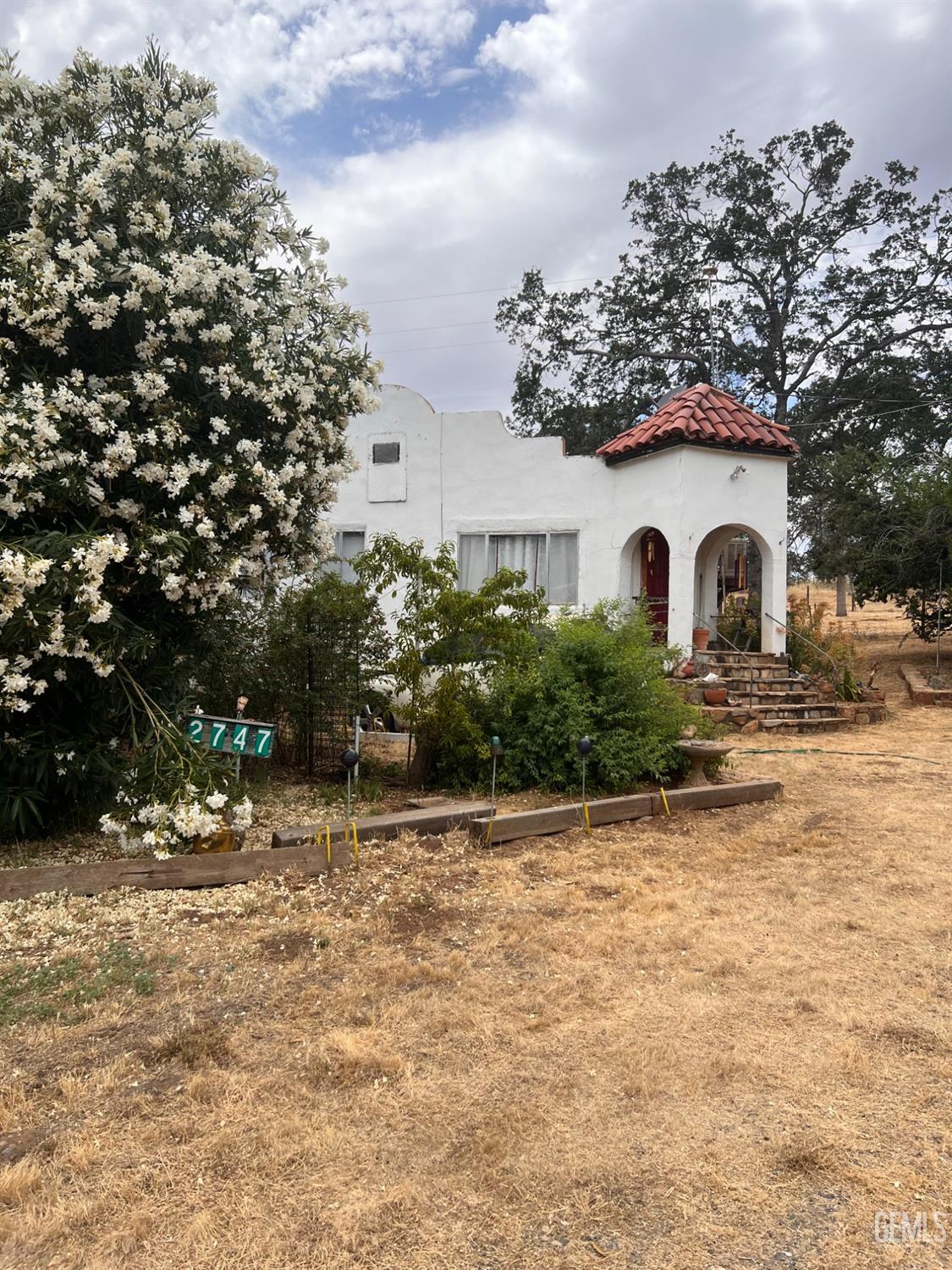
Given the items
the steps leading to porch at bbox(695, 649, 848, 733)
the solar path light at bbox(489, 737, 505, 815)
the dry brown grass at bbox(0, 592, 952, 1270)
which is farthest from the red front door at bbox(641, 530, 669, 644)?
the dry brown grass at bbox(0, 592, 952, 1270)

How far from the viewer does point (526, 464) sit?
12.9m

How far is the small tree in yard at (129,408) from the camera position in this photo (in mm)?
4801

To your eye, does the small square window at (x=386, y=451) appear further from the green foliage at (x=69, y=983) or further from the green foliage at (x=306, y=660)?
the green foliage at (x=69, y=983)

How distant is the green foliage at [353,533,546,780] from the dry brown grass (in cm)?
189

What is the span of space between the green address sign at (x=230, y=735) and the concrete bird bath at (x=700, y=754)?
406 centimetres

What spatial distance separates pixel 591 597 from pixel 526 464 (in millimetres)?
2311

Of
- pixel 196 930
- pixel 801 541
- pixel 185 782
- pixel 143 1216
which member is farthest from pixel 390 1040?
pixel 801 541

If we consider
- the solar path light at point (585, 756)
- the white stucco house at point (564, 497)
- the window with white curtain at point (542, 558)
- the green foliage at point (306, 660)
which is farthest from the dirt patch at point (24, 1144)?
the window with white curtain at point (542, 558)

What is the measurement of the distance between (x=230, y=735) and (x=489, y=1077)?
115 inches

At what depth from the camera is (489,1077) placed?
120 inches

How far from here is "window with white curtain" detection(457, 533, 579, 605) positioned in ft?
42.6

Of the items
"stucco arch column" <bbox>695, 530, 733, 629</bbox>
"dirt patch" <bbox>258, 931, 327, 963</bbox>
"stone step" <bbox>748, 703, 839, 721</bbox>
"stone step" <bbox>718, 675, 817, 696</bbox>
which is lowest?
"dirt patch" <bbox>258, 931, 327, 963</bbox>

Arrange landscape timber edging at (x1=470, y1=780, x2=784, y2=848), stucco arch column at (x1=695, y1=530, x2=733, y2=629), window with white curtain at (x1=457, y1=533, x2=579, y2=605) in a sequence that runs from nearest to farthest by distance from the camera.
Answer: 1. landscape timber edging at (x1=470, y1=780, x2=784, y2=848)
2. window with white curtain at (x1=457, y1=533, x2=579, y2=605)
3. stucco arch column at (x1=695, y1=530, x2=733, y2=629)

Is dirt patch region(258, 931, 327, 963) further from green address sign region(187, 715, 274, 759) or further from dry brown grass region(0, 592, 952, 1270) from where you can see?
green address sign region(187, 715, 274, 759)
